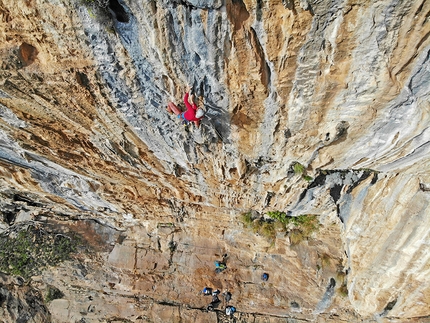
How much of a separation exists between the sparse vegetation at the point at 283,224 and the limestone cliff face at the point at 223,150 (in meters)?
0.24

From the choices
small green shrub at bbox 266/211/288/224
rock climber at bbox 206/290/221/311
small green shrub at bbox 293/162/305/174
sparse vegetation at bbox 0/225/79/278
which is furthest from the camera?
sparse vegetation at bbox 0/225/79/278

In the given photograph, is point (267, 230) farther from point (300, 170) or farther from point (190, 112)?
point (190, 112)

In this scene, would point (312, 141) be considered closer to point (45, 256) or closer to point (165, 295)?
point (165, 295)

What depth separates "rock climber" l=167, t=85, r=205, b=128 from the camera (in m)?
3.45

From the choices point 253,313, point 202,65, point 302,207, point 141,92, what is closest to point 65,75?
point 141,92

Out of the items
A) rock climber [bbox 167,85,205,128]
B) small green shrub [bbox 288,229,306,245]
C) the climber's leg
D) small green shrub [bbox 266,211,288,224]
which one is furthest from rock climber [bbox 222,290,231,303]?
the climber's leg

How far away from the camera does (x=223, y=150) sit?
4.73 meters

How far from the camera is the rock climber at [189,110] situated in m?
3.45

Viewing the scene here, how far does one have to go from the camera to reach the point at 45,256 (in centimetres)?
891

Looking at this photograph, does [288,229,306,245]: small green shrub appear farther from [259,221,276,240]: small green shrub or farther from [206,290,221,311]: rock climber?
[206,290,221,311]: rock climber

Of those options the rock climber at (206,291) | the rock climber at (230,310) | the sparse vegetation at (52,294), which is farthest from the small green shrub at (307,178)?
the sparse vegetation at (52,294)

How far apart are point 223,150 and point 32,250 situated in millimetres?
8058

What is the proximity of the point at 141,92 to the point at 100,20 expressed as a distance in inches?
38.7

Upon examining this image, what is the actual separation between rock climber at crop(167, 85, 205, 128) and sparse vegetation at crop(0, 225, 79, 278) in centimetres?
758
